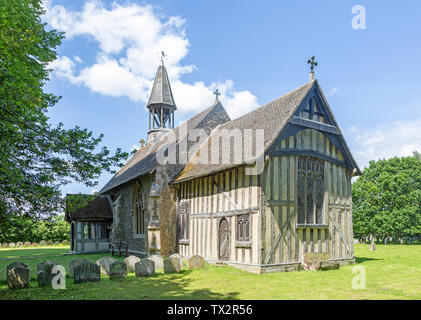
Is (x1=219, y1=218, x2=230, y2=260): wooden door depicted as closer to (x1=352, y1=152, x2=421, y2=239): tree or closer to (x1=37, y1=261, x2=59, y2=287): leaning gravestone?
(x1=37, y1=261, x2=59, y2=287): leaning gravestone

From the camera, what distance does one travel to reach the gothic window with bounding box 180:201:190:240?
61.4 ft

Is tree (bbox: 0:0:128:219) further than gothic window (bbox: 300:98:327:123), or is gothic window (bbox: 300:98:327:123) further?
gothic window (bbox: 300:98:327:123)

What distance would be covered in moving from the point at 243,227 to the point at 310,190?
142 inches

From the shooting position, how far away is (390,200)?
4062 centimetres

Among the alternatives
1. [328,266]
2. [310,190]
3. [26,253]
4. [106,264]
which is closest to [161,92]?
[26,253]

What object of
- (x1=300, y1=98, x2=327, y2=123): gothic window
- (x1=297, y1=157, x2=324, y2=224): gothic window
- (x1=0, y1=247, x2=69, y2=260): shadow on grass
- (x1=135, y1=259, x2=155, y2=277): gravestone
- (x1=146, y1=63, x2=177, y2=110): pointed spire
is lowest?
(x1=0, y1=247, x2=69, y2=260): shadow on grass

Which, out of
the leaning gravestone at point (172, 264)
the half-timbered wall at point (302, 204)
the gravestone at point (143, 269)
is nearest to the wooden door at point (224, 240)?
the half-timbered wall at point (302, 204)

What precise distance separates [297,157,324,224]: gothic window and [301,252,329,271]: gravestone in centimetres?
142

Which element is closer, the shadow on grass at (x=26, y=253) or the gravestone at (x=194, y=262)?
the gravestone at (x=194, y=262)

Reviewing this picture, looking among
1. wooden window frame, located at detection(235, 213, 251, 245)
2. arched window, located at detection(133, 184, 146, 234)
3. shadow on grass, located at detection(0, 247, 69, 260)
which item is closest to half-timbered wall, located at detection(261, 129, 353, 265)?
wooden window frame, located at detection(235, 213, 251, 245)

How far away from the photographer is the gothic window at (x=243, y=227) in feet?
46.4

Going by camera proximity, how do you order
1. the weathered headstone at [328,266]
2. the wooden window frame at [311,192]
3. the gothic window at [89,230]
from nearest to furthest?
the weathered headstone at [328,266]
the wooden window frame at [311,192]
the gothic window at [89,230]

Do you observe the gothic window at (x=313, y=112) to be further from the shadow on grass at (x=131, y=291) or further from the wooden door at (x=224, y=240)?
the shadow on grass at (x=131, y=291)
